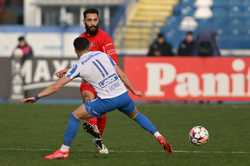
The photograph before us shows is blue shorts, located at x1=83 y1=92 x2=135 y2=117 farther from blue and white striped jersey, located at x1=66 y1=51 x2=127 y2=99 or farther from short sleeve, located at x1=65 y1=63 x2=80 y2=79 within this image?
short sleeve, located at x1=65 y1=63 x2=80 y2=79

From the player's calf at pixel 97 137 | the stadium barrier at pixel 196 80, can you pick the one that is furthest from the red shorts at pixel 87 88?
the stadium barrier at pixel 196 80

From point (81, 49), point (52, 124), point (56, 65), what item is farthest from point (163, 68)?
point (81, 49)

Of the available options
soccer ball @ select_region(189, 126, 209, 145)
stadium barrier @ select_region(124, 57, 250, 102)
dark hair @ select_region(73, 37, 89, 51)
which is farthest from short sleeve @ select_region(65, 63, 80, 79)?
stadium barrier @ select_region(124, 57, 250, 102)

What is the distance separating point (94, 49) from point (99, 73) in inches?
55.9

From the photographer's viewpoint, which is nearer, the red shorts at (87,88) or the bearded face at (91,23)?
the red shorts at (87,88)

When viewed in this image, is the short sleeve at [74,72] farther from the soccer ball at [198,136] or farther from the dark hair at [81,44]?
the soccer ball at [198,136]

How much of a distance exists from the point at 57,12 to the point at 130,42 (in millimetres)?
6838

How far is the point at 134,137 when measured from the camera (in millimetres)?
15727

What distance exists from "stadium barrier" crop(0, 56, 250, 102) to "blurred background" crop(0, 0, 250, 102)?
0.03 m

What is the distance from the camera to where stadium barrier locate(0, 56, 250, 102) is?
24984 mm

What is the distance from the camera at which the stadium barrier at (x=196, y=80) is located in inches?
982

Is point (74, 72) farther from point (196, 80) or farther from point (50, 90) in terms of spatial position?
point (196, 80)

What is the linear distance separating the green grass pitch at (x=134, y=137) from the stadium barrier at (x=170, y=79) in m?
1.19

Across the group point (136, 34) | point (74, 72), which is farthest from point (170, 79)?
point (74, 72)
